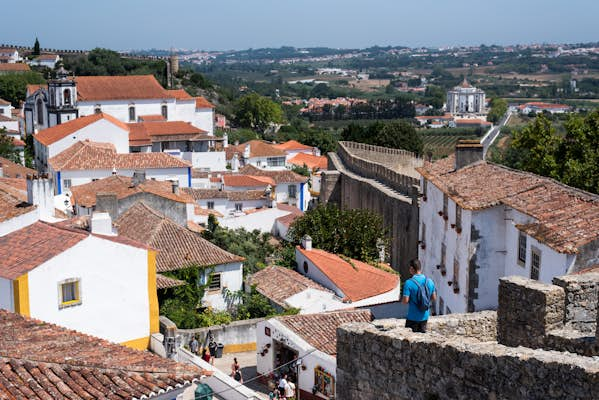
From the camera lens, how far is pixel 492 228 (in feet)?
48.9

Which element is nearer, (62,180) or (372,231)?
(372,231)

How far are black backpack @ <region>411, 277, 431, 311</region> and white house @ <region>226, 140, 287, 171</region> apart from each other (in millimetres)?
47708

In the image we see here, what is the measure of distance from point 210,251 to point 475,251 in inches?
338

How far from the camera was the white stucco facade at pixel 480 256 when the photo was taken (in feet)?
44.2

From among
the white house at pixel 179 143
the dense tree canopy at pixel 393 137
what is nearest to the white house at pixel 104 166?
the white house at pixel 179 143

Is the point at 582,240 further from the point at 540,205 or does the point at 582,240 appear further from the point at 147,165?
the point at 147,165

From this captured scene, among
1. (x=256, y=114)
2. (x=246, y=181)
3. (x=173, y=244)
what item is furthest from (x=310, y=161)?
(x=173, y=244)

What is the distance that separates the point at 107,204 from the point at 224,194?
13030 millimetres

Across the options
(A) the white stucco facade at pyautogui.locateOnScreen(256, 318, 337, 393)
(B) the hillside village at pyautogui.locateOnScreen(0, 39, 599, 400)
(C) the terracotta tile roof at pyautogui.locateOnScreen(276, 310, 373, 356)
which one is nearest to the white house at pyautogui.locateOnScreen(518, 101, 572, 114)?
(B) the hillside village at pyautogui.locateOnScreen(0, 39, 599, 400)

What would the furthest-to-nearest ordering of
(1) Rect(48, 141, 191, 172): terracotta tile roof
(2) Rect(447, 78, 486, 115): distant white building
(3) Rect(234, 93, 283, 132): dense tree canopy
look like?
(2) Rect(447, 78, 486, 115): distant white building, (3) Rect(234, 93, 283, 132): dense tree canopy, (1) Rect(48, 141, 191, 172): terracotta tile roof

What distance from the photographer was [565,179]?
2412 centimetres

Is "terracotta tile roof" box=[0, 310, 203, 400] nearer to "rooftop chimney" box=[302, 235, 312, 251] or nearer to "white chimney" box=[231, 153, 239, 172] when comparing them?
"rooftop chimney" box=[302, 235, 312, 251]

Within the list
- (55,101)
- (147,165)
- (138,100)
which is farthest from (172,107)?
(147,165)

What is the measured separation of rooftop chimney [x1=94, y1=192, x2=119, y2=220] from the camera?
25.6 m
